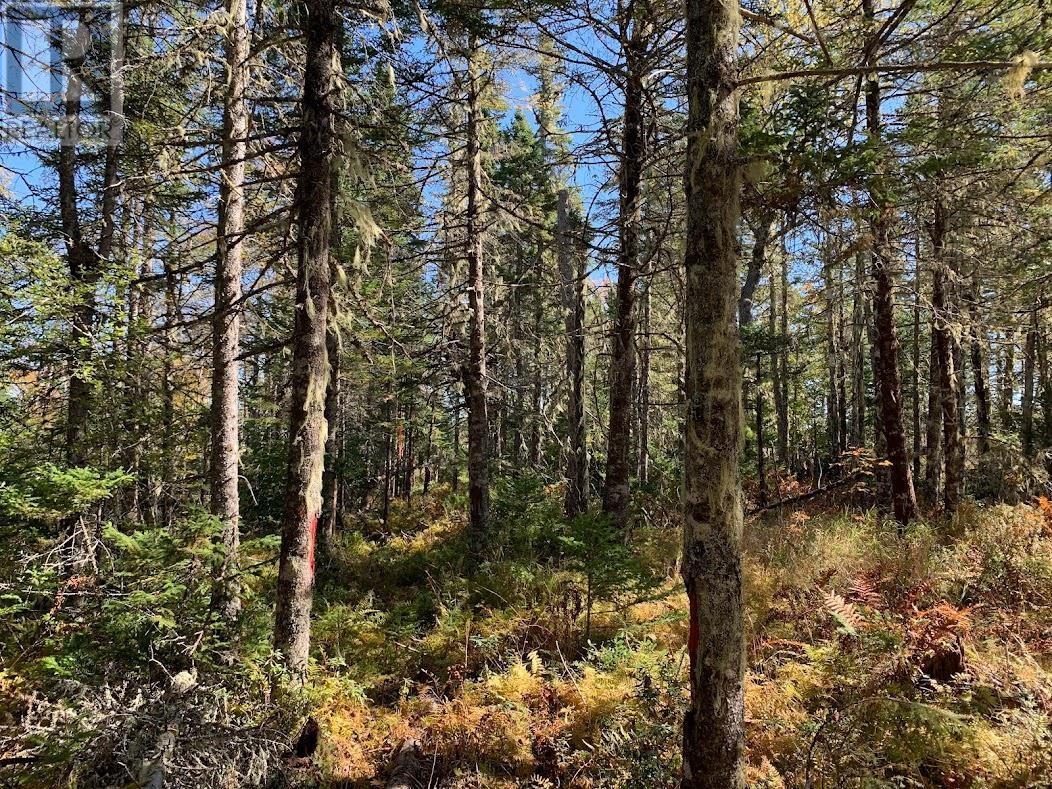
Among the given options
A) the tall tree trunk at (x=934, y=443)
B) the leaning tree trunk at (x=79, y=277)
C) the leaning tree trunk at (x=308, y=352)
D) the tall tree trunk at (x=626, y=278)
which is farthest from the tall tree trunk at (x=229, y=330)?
the tall tree trunk at (x=934, y=443)

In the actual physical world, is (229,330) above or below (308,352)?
above

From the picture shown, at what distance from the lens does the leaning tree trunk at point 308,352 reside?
16.2ft

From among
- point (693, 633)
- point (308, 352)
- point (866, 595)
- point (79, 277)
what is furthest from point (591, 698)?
point (79, 277)

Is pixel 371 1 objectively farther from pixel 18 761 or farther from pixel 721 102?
pixel 18 761

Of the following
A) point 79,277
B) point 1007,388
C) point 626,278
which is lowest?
point 1007,388

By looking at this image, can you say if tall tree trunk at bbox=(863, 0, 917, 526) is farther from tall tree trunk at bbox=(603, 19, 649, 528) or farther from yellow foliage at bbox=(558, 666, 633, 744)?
yellow foliage at bbox=(558, 666, 633, 744)

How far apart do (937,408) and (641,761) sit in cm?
1463

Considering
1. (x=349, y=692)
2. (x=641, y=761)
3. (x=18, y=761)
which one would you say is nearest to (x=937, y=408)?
(x=641, y=761)

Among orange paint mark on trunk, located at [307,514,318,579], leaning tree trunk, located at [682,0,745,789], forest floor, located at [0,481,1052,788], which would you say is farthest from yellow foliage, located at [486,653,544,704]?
leaning tree trunk, located at [682,0,745,789]

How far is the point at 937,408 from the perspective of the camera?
1405cm

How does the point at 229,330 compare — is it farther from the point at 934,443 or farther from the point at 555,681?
the point at 934,443

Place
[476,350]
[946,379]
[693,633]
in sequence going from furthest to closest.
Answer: [946,379] < [476,350] < [693,633]

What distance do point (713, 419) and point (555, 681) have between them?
3648mm

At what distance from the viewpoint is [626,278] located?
7.98 m
